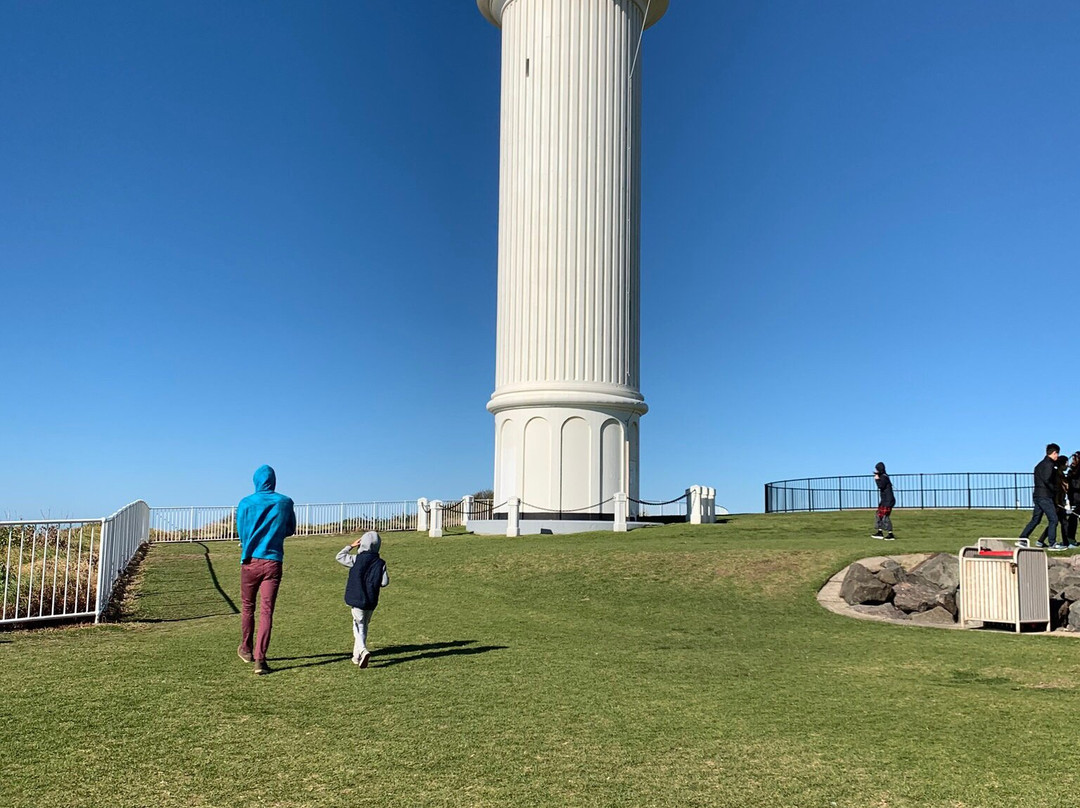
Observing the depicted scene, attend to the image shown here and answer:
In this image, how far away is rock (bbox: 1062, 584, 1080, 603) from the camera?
42.0 feet

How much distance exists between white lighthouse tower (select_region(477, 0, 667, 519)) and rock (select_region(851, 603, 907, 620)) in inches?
592

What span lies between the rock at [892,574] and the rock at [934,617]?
915mm

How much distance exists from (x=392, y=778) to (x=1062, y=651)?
8.81m

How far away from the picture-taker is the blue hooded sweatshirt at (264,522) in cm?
855

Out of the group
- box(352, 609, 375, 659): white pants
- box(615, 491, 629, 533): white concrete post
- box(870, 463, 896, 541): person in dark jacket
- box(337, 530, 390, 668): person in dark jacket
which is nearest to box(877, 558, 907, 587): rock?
box(870, 463, 896, 541): person in dark jacket

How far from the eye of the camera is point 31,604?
1188cm

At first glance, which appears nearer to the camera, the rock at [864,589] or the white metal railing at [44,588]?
the white metal railing at [44,588]

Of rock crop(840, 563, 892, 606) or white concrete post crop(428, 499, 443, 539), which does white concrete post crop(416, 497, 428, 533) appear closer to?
white concrete post crop(428, 499, 443, 539)

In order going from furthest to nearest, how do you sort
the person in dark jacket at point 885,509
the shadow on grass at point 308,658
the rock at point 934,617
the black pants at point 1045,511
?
the person in dark jacket at point 885,509
the black pants at point 1045,511
the rock at point 934,617
the shadow on grass at point 308,658

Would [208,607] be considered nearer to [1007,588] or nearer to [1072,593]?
[1007,588]

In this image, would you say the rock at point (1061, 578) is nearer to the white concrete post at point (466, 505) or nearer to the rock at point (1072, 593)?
the rock at point (1072, 593)

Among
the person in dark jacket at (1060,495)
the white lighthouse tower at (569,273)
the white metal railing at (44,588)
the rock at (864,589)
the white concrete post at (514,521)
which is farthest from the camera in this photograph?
the white lighthouse tower at (569,273)

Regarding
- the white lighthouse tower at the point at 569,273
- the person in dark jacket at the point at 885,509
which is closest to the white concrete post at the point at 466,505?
the white lighthouse tower at the point at 569,273

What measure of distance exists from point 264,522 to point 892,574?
410 inches
